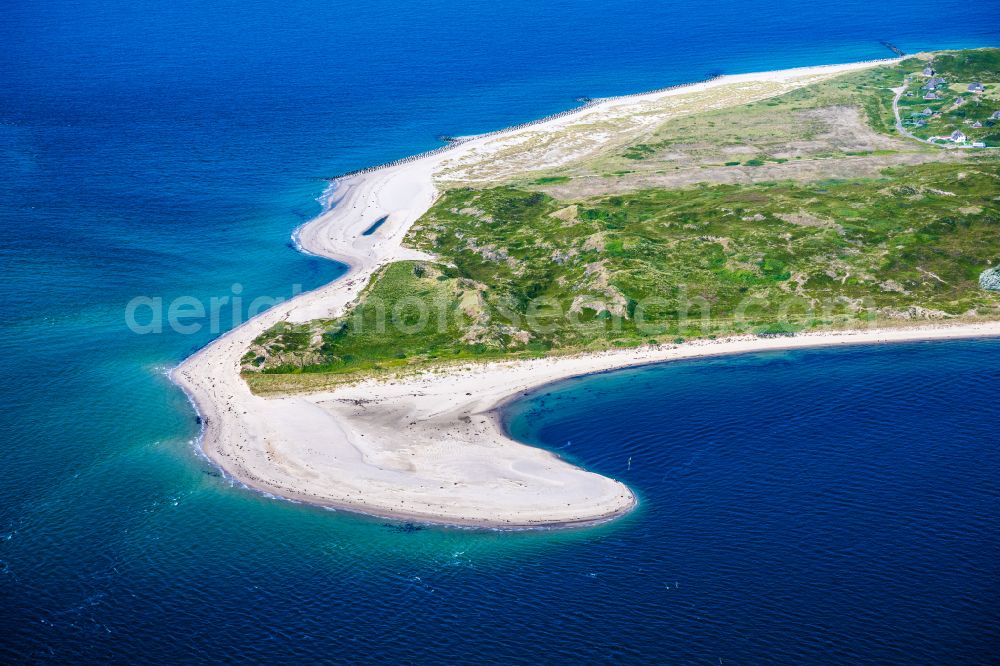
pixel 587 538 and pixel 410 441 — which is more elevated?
pixel 410 441

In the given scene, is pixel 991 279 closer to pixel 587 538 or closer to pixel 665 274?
pixel 665 274

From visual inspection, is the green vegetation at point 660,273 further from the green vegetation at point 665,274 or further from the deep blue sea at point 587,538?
the deep blue sea at point 587,538

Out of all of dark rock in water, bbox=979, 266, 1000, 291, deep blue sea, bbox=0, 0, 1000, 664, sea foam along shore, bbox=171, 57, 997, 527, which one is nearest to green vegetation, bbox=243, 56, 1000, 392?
dark rock in water, bbox=979, 266, 1000, 291

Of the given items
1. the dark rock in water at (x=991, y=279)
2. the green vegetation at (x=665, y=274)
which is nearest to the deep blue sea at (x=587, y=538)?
the green vegetation at (x=665, y=274)

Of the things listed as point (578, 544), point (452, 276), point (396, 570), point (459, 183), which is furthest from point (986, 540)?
point (459, 183)

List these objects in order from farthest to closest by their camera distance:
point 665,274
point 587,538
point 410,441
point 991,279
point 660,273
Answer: point 665,274 → point 660,273 → point 991,279 → point 410,441 → point 587,538

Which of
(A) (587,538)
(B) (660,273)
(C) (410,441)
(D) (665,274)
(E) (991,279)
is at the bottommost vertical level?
(A) (587,538)

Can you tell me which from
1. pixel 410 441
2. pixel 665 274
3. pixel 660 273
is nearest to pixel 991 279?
pixel 665 274
